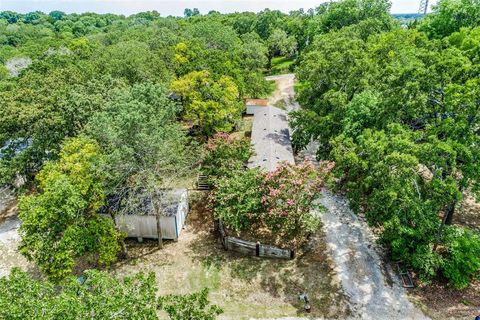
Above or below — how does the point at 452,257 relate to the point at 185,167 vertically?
below

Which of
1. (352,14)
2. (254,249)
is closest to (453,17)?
(352,14)

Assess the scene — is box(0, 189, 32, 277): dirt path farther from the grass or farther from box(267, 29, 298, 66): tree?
box(267, 29, 298, 66): tree

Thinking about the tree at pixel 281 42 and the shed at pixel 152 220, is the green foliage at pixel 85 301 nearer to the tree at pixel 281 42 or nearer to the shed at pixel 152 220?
the shed at pixel 152 220

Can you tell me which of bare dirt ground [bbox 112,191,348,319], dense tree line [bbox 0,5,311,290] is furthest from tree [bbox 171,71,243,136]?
bare dirt ground [bbox 112,191,348,319]

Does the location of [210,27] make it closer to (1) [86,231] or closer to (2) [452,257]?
(1) [86,231]

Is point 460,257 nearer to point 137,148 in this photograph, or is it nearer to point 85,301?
point 85,301

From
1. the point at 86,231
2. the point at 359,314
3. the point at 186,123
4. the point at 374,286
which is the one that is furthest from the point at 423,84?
the point at 186,123
